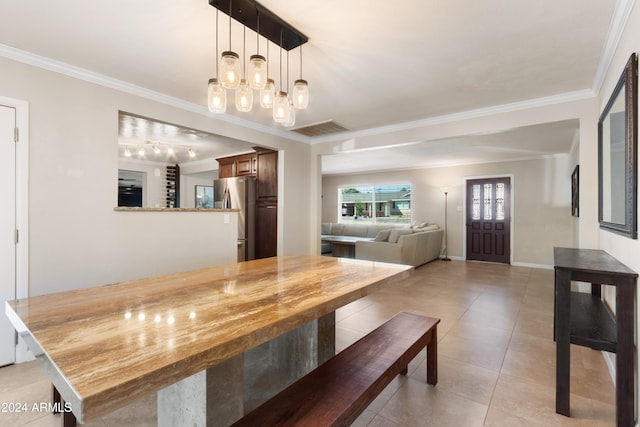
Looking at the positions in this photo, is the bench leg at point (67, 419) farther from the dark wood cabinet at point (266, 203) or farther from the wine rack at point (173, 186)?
the wine rack at point (173, 186)

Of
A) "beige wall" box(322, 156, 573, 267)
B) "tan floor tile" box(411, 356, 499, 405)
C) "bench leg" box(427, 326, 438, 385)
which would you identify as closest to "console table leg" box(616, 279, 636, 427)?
"tan floor tile" box(411, 356, 499, 405)

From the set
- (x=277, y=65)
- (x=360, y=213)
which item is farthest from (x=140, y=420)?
(x=360, y=213)

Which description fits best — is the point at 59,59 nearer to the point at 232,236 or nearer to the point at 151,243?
the point at 151,243

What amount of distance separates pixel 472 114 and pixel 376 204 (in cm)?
524

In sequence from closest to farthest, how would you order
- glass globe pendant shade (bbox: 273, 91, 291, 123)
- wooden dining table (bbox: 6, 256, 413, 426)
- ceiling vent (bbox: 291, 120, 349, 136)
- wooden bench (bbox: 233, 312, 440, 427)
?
wooden dining table (bbox: 6, 256, 413, 426), wooden bench (bbox: 233, 312, 440, 427), glass globe pendant shade (bbox: 273, 91, 291, 123), ceiling vent (bbox: 291, 120, 349, 136)

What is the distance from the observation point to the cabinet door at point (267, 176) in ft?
15.4

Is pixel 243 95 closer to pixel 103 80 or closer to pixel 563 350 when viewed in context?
pixel 103 80

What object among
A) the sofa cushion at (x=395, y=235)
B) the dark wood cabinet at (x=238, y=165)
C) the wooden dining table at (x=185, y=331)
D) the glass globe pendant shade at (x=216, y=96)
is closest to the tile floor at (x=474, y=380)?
the wooden dining table at (x=185, y=331)

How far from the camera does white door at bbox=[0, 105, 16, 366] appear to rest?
7.58ft

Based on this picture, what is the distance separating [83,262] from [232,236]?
143 centimetres

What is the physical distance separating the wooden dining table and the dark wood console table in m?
0.90

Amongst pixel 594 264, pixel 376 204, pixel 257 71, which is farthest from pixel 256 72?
pixel 376 204

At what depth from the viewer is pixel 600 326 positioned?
6.32 feet

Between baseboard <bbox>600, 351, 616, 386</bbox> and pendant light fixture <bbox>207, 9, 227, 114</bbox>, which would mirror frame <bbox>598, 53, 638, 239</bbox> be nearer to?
baseboard <bbox>600, 351, 616, 386</bbox>
